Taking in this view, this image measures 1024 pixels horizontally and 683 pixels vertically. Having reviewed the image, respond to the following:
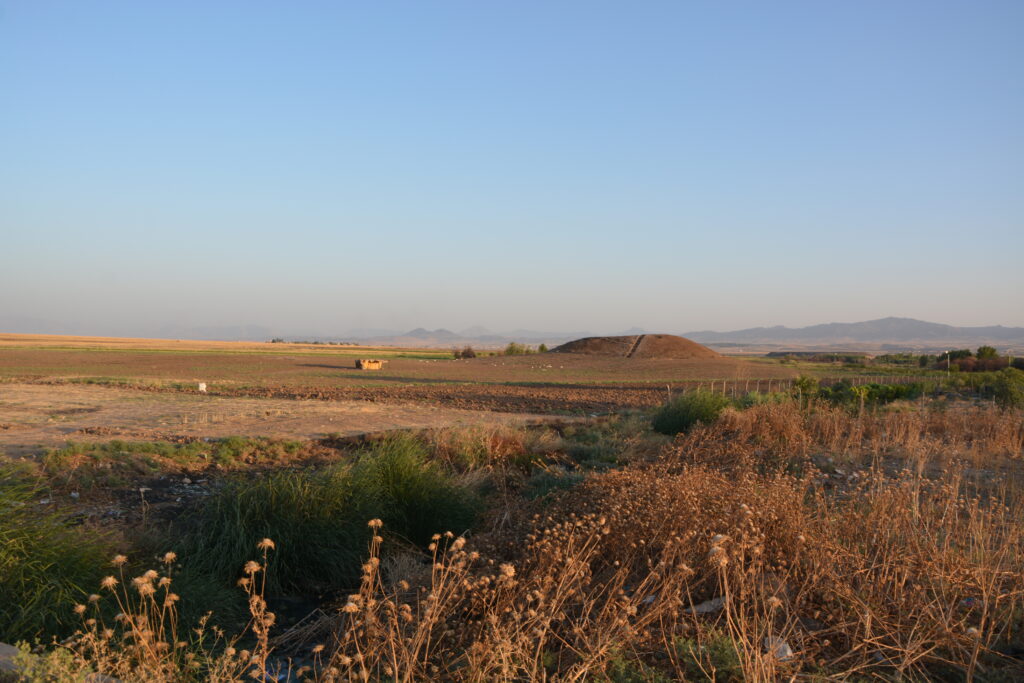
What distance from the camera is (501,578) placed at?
12.9 feet

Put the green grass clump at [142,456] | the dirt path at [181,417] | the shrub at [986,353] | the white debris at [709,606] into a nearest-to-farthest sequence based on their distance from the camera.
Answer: the white debris at [709,606], the green grass clump at [142,456], the dirt path at [181,417], the shrub at [986,353]

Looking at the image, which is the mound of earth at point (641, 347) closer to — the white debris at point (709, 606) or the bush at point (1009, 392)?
the bush at point (1009, 392)

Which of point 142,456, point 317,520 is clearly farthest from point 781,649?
point 142,456

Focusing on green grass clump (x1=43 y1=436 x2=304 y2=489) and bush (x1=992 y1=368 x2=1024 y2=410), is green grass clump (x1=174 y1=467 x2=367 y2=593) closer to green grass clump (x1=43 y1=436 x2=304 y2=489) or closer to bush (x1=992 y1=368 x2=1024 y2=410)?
green grass clump (x1=43 y1=436 x2=304 y2=489)

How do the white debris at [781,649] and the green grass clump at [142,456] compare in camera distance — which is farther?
the green grass clump at [142,456]

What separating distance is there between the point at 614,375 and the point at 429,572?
39.1 metres

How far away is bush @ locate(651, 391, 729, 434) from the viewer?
47.2ft

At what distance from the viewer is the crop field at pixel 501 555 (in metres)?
3.97

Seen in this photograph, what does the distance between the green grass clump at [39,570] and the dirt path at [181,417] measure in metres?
4.73

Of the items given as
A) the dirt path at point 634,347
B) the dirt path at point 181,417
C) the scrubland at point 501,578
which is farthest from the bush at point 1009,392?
the dirt path at point 634,347

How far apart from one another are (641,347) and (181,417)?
54751mm

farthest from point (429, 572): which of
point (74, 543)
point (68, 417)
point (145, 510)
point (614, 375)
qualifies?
point (614, 375)

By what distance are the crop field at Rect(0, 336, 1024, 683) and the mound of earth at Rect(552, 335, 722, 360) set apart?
5070 cm

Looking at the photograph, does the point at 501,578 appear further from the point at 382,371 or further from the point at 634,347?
the point at 634,347
